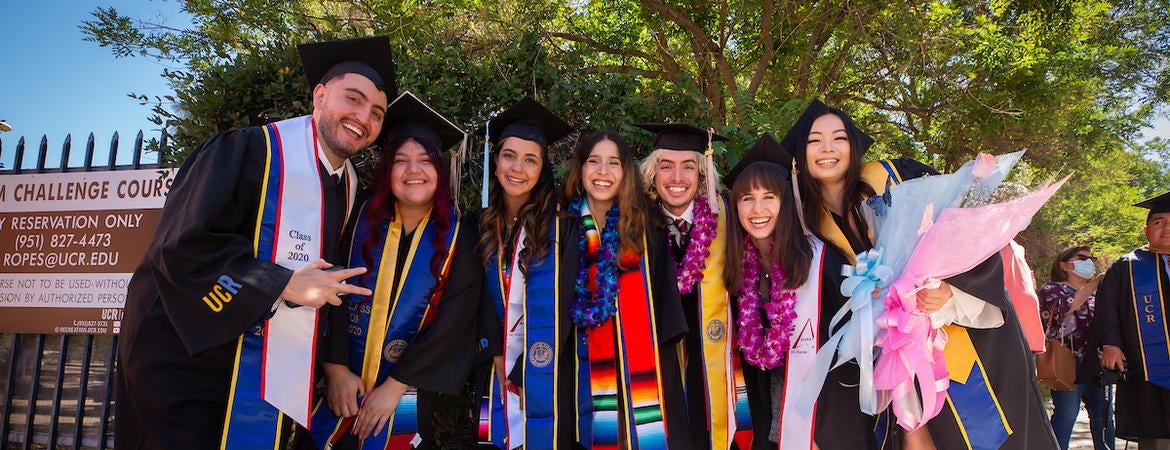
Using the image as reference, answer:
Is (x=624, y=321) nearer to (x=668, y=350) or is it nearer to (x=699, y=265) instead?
(x=668, y=350)

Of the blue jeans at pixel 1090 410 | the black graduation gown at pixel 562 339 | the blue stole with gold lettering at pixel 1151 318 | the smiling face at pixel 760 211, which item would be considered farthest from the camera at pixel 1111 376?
the black graduation gown at pixel 562 339

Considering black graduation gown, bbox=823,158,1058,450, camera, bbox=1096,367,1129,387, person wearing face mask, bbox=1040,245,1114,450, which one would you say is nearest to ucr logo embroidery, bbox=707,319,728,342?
black graduation gown, bbox=823,158,1058,450

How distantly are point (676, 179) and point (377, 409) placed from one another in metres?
1.66

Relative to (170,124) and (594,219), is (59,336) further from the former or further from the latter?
(594,219)

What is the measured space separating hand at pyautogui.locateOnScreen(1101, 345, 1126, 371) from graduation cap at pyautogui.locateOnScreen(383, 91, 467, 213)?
476 centimetres

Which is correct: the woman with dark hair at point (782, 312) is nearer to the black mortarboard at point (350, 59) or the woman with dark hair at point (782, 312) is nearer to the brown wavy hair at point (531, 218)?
the brown wavy hair at point (531, 218)

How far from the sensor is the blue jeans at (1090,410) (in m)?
5.21

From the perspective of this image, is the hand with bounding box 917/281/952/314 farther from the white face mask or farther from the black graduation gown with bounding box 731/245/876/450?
the white face mask

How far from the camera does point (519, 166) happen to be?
3.07 meters

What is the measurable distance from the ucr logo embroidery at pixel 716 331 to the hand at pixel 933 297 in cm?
77

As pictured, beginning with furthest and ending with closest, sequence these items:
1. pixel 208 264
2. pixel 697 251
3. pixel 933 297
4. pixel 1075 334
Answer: pixel 1075 334 < pixel 697 251 < pixel 933 297 < pixel 208 264

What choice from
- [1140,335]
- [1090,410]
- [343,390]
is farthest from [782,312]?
[1090,410]

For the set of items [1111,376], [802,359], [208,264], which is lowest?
[1111,376]

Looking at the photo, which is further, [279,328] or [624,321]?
[624,321]
